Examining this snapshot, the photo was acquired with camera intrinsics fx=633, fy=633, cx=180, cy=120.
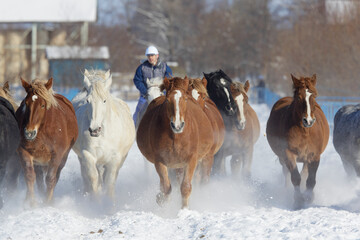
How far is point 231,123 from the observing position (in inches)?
407

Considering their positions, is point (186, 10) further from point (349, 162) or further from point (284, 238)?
point (284, 238)

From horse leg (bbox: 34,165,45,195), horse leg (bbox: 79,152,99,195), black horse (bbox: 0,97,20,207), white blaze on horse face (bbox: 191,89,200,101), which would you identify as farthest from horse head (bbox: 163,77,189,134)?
horse leg (bbox: 34,165,45,195)

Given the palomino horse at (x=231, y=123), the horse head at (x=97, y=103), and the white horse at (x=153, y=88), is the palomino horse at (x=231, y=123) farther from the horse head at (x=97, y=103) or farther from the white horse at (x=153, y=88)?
the horse head at (x=97, y=103)

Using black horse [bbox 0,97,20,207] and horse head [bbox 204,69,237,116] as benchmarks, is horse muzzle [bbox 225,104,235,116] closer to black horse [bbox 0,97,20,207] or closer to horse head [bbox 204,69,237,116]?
horse head [bbox 204,69,237,116]

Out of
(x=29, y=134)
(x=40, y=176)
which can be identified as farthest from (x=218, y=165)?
(x=29, y=134)

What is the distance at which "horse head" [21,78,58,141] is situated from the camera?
7863 millimetres

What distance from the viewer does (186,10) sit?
182ft

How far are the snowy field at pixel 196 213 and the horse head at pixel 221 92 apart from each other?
120 cm

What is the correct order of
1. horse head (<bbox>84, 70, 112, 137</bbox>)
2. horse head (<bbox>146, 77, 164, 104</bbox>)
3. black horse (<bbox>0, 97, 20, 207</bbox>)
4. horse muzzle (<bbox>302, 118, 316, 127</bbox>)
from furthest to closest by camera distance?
horse head (<bbox>146, 77, 164, 104</bbox>)
horse muzzle (<bbox>302, 118, 316, 127</bbox>)
horse head (<bbox>84, 70, 112, 137</bbox>)
black horse (<bbox>0, 97, 20, 207</bbox>)

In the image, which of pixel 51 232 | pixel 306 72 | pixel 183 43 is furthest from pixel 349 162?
pixel 183 43

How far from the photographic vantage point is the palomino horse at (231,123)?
10062 mm

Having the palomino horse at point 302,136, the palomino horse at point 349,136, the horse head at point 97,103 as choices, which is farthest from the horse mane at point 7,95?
the palomino horse at point 349,136

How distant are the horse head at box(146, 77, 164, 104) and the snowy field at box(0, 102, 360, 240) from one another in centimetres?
142

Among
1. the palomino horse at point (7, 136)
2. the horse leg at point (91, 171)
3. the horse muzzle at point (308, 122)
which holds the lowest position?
the horse leg at point (91, 171)
